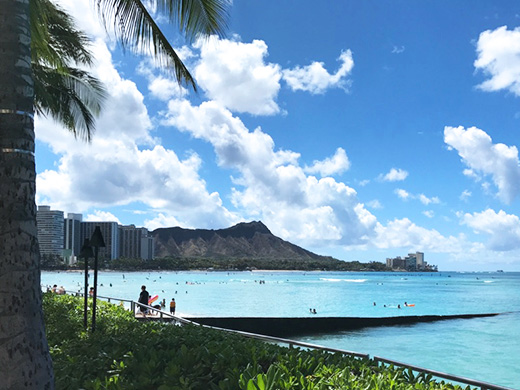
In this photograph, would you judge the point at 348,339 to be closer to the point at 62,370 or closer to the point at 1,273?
the point at 62,370

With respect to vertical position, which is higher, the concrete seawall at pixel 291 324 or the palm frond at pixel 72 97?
the palm frond at pixel 72 97

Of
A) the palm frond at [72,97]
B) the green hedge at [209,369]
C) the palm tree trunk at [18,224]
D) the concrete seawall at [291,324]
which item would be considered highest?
the palm frond at [72,97]

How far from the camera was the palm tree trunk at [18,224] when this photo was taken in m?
3.65

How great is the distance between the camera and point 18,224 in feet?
12.5

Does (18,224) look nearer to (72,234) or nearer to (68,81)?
(68,81)

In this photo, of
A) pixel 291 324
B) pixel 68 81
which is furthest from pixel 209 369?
pixel 291 324

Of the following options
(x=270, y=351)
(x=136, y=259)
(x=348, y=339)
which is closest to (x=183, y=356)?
(x=270, y=351)

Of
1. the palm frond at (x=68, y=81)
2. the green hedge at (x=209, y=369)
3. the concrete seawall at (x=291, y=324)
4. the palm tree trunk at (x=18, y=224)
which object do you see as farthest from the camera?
the concrete seawall at (x=291, y=324)

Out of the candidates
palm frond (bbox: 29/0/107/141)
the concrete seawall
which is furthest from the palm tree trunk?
the concrete seawall

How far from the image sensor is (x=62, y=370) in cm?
543

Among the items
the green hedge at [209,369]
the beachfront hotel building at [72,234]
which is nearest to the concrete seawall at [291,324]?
the green hedge at [209,369]

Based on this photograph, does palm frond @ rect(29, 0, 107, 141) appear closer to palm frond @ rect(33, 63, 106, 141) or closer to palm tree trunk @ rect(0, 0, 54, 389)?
palm frond @ rect(33, 63, 106, 141)

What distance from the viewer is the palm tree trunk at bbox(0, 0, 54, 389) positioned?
3.65m

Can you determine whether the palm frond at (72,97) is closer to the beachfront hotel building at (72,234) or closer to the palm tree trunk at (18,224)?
the palm tree trunk at (18,224)
